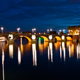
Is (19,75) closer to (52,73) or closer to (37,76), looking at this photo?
(37,76)

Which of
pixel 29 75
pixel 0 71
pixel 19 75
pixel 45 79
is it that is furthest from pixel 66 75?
pixel 0 71

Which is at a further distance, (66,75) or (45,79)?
(66,75)

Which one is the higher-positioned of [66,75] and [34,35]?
[34,35]

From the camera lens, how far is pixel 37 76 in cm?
1641

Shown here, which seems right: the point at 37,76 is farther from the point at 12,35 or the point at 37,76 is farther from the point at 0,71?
the point at 12,35

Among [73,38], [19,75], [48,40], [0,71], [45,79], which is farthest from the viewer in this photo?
[73,38]

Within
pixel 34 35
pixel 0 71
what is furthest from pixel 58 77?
pixel 34 35

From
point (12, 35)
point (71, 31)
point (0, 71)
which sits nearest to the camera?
point (0, 71)

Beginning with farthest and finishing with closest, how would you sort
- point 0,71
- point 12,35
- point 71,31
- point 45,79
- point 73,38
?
point 71,31 → point 73,38 → point 12,35 → point 0,71 → point 45,79

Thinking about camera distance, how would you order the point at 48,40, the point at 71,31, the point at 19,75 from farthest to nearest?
the point at 71,31 → the point at 48,40 → the point at 19,75

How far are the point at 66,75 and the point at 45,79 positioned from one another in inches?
116

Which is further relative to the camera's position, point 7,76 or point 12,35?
point 12,35

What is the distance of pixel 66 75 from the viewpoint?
16781mm

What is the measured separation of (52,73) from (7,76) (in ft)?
18.5
